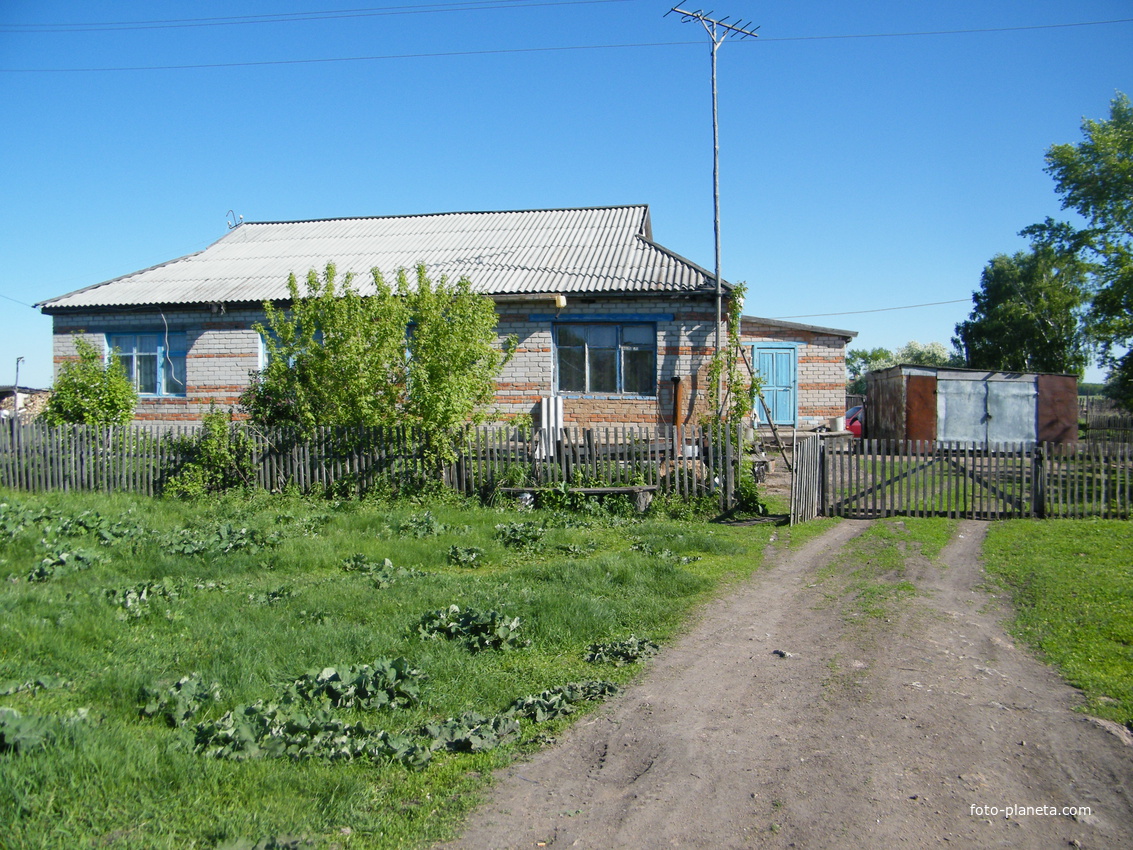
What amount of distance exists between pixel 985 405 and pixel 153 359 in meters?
23.0

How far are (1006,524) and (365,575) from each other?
30.2 ft

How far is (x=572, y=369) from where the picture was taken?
1612cm

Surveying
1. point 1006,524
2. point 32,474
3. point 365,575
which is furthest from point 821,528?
point 32,474

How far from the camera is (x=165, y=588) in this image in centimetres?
704

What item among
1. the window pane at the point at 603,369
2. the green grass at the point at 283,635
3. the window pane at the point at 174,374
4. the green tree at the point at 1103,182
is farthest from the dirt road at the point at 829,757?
the green tree at the point at 1103,182

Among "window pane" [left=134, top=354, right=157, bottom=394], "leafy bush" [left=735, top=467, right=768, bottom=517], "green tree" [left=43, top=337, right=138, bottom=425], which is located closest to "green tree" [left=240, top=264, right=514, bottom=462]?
"green tree" [left=43, top=337, right=138, bottom=425]

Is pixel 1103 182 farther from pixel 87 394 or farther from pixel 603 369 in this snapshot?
pixel 87 394

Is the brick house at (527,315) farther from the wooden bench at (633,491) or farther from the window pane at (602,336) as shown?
the wooden bench at (633,491)

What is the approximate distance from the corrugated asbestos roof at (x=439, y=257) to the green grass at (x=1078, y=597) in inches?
304

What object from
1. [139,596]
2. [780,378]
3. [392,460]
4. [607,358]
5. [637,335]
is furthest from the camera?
[780,378]

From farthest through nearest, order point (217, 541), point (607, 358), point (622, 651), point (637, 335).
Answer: point (607, 358) → point (637, 335) → point (217, 541) → point (622, 651)

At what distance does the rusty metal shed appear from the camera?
23.0 meters

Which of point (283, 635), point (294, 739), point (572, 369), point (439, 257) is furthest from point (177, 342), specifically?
point (294, 739)

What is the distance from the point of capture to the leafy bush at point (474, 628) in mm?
5801
